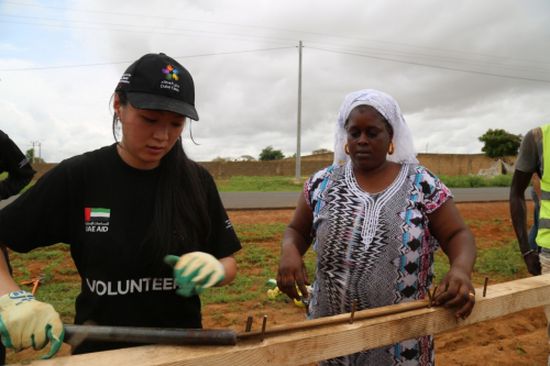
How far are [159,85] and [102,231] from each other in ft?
1.73

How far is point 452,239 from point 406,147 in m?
0.45

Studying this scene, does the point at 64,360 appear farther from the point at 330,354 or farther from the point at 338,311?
the point at 338,311

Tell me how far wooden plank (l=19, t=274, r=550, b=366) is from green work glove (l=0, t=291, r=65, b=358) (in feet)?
0.22

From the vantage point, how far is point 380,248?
1.78 m

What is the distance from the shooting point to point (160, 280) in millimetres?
1565

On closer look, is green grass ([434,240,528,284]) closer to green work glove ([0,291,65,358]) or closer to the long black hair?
the long black hair

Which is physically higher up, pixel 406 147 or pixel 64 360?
pixel 406 147

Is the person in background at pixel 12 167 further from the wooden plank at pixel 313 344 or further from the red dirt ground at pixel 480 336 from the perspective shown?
the wooden plank at pixel 313 344

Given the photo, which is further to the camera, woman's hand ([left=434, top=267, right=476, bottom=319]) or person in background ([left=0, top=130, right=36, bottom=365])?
person in background ([left=0, top=130, right=36, bottom=365])

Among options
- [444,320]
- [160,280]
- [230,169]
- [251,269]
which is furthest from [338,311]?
[230,169]

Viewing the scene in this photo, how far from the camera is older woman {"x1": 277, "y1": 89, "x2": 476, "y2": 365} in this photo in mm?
1776

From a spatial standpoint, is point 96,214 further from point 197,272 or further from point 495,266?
point 495,266

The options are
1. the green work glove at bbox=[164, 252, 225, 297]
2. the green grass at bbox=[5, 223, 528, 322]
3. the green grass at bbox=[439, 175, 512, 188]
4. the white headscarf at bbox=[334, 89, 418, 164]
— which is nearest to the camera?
the green work glove at bbox=[164, 252, 225, 297]

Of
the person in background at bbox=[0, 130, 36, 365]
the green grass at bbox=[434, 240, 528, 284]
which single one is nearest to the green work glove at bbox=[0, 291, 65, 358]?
the person in background at bbox=[0, 130, 36, 365]
